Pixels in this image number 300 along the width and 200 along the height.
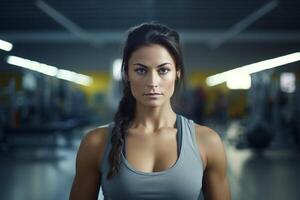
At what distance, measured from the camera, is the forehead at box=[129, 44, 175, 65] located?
0.74 m

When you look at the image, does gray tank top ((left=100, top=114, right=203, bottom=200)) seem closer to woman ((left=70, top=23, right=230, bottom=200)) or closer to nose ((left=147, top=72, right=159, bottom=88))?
woman ((left=70, top=23, right=230, bottom=200))

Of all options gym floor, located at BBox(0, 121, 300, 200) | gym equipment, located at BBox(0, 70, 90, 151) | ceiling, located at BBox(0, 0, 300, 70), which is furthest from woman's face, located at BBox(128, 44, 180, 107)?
gym equipment, located at BBox(0, 70, 90, 151)

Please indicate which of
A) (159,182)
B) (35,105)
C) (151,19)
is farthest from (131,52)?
(151,19)

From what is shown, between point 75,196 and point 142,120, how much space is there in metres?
0.20

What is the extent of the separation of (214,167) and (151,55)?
24cm

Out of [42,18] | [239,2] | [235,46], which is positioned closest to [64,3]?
[42,18]

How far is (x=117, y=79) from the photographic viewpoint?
2.51 metres

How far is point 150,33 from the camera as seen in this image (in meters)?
0.75

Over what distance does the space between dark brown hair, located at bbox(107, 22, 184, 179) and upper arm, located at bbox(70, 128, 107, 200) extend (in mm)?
29

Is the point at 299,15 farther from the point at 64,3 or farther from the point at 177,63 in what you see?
the point at 177,63

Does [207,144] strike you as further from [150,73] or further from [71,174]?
[71,174]

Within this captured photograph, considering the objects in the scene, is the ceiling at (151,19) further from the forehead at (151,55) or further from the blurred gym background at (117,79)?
the forehead at (151,55)

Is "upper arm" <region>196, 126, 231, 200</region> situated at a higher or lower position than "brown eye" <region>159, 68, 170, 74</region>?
lower

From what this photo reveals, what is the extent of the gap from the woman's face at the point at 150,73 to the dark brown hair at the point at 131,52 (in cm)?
1
